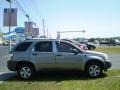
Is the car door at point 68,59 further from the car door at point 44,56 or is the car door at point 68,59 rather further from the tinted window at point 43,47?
the tinted window at point 43,47

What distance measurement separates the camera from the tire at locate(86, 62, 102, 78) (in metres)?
13.8

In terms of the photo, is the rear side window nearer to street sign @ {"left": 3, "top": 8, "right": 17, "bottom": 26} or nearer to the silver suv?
the silver suv

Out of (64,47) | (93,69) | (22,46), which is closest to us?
(93,69)

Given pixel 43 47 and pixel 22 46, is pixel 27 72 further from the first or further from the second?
pixel 43 47

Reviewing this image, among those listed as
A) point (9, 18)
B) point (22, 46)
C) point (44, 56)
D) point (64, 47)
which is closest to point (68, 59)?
point (64, 47)

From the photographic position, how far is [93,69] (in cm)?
1383

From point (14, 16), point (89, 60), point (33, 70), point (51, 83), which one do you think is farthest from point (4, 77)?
point (14, 16)

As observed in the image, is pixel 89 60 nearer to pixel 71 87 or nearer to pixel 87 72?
pixel 87 72

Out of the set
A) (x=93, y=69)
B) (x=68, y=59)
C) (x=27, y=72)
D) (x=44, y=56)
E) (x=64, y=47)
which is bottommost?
(x=27, y=72)

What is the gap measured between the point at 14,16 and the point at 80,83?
71.9 feet

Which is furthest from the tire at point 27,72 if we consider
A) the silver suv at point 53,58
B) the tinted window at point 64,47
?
the tinted window at point 64,47

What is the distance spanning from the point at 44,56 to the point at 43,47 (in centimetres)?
52

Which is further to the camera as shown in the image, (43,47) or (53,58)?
(43,47)

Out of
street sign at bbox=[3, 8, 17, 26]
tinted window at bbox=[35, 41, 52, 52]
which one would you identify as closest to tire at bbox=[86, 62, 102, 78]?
tinted window at bbox=[35, 41, 52, 52]
